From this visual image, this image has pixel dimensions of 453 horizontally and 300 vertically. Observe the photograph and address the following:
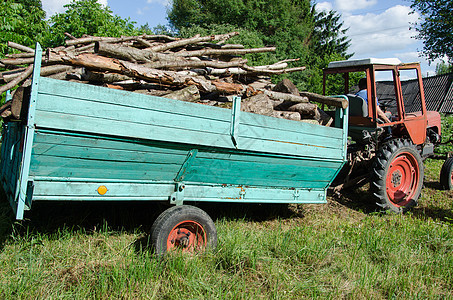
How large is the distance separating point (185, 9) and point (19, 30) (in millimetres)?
29225

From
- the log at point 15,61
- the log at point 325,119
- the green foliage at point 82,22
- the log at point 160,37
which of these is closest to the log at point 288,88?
the log at point 325,119

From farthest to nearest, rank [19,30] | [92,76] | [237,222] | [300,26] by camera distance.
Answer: [300,26] → [19,30] → [237,222] → [92,76]

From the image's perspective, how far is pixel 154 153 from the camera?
3.39m

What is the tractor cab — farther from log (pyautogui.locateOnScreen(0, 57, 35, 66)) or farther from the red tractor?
log (pyautogui.locateOnScreen(0, 57, 35, 66))

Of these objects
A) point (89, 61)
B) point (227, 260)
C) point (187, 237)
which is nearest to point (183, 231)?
point (187, 237)

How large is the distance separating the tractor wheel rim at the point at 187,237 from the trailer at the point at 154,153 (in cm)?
1

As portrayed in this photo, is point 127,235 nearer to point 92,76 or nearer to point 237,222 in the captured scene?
point 237,222

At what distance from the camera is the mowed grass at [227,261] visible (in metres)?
2.93

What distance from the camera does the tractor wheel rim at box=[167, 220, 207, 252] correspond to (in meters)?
3.55

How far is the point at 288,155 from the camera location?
14.1 ft

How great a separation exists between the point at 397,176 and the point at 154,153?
177 inches

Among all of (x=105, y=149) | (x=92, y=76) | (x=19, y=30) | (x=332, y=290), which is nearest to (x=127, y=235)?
(x=105, y=149)

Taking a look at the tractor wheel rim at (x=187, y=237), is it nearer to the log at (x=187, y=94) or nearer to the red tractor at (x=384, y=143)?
the log at (x=187, y=94)

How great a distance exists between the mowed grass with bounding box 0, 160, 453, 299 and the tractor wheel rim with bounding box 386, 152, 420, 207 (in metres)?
1.01
